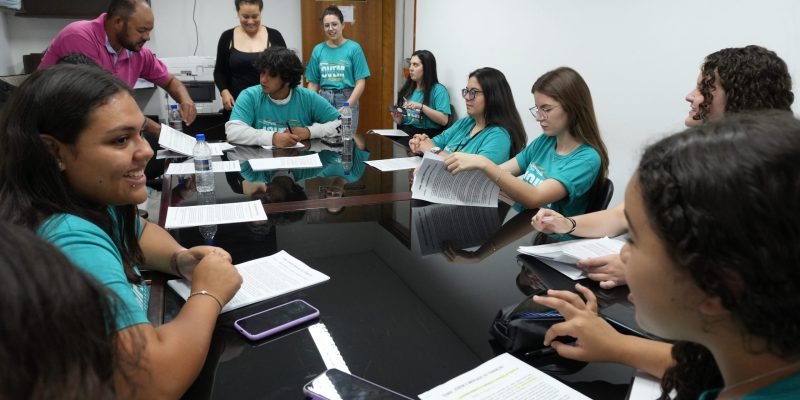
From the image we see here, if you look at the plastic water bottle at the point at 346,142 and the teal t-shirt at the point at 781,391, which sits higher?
the teal t-shirt at the point at 781,391

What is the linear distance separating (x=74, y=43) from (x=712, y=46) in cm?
309

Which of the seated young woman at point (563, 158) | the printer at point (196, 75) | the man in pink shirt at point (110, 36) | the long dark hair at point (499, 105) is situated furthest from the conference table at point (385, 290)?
the printer at point (196, 75)

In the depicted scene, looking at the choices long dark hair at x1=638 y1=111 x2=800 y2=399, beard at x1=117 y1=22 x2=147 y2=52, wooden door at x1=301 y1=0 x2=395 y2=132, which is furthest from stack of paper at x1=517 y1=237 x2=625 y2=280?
wooden door at x1=301 y1=0 x2=395 y2=132

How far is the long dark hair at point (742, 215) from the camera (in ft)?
1.56

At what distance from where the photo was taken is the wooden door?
17.2ft

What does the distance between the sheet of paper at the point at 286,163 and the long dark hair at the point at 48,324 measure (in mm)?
1893

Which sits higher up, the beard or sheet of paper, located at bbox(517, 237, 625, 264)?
the beard

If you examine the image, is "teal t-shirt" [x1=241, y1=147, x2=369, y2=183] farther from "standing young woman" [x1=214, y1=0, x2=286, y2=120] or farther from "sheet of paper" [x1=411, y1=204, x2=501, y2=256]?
"standing young woman" [x1=214, y1=0, x2=286, y2=120]

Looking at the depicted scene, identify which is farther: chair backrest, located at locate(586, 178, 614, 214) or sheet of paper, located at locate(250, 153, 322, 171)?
sheet of paper, located at locate(250, 153, 322, 171)

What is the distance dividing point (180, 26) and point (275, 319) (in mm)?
4738

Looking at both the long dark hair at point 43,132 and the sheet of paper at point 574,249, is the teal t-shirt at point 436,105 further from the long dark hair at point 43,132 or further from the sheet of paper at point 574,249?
the long dark hair at point 43,132

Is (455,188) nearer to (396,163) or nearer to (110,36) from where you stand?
(396,163)

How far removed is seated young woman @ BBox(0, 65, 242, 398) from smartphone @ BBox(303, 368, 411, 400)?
7.9 inches

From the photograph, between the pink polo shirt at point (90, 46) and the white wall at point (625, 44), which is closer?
the white wall at point (625, 44)
